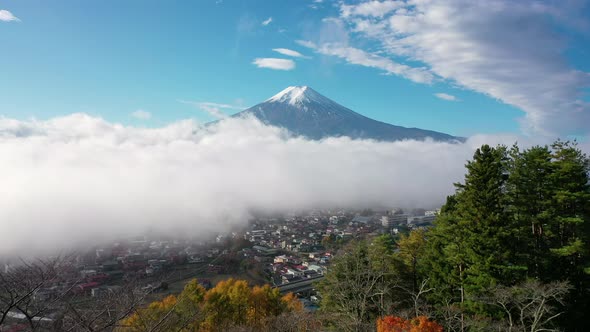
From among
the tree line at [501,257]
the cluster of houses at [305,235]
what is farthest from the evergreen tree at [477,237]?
the cluster of houses at [305,235]

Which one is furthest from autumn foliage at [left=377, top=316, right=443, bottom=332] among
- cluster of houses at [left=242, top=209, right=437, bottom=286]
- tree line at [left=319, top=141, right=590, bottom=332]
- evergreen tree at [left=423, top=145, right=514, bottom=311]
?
cluster of houses at [left=242, top=209, right=437, bottom=286]

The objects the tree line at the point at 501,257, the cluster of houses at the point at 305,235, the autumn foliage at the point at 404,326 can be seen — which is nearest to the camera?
the autumn foliage at the point at 404,326

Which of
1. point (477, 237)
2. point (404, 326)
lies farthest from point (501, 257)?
point (404, 326)

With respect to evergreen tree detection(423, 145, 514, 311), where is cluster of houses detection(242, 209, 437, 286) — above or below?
below

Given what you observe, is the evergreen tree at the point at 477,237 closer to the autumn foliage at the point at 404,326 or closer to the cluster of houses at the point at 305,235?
the autumn foliage at the point at 404,326

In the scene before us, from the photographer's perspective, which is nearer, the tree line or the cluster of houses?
the tree line

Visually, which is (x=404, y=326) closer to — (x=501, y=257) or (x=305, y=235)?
(x=501, y=257)

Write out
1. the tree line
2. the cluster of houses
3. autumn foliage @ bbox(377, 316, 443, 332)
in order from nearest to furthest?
autumn foliage @ bbox(377, 316, 443, 332)
the tree line
the cluster of houses

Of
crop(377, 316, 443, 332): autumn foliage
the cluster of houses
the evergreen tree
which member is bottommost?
the cluster of houses

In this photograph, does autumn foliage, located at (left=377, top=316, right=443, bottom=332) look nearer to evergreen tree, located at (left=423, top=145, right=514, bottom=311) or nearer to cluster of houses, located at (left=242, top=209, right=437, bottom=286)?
evergreen tree, located at (left=423, top=145, right=514, bottom=311)

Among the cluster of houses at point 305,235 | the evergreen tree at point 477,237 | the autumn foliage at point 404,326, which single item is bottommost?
the cluster of houses at point 305,235

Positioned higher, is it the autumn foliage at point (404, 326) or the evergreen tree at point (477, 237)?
the evergreen tree at point (477, 237)

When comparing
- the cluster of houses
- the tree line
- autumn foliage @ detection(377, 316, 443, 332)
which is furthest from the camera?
the cluster of houses

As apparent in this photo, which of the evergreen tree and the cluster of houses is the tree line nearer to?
the evergreen tree
